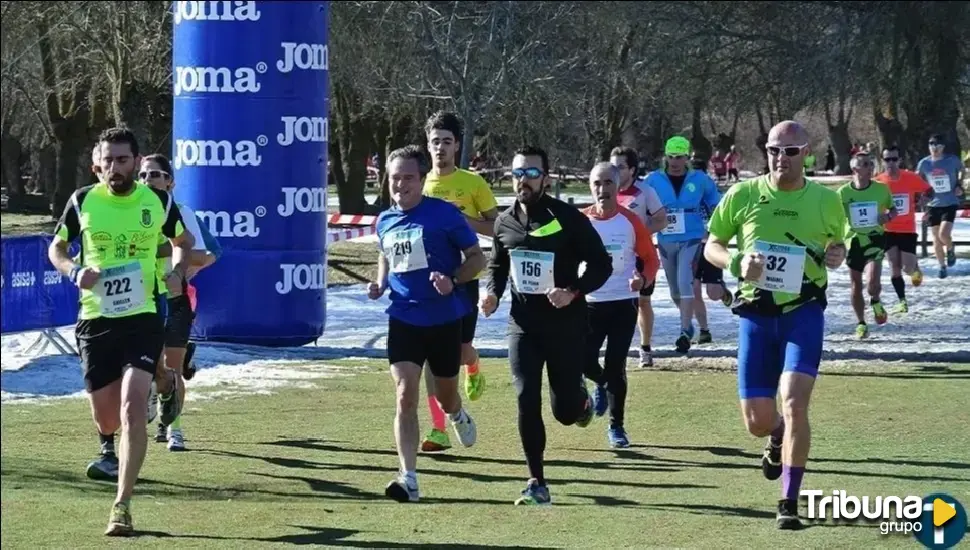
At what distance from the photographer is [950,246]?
2370cm

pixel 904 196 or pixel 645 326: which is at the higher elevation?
pixel 904 196

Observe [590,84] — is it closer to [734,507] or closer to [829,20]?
[829,20]

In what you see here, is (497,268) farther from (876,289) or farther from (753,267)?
(876,289)

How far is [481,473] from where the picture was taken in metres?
9.78

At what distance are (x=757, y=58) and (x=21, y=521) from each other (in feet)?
89.2

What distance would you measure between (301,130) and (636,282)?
21.6 feet

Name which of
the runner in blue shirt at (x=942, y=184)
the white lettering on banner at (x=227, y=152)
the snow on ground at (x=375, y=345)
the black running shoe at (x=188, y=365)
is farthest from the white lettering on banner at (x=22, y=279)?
the runner in blue shirt at (x=942, y=184)

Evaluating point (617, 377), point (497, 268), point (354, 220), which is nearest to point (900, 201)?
point (617, 377)

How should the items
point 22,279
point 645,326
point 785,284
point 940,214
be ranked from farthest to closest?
point 940,214 < point 645,326 < point 22,279 < point 785,284

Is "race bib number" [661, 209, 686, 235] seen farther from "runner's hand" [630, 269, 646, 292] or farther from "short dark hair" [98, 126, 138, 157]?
"short dark hair" [98, 126, 138, 157]

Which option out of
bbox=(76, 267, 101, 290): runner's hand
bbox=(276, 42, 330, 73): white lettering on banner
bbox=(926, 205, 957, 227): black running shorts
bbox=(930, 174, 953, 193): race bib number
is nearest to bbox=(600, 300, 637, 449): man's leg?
bbox=(76, 267, 101, 290): runner's hand

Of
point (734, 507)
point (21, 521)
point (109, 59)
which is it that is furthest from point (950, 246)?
point (21, 521)

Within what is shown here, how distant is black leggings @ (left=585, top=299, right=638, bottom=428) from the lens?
10922 millimetres

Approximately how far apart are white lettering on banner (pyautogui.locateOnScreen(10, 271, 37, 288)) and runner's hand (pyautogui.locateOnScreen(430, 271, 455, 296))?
6791 millimetres
